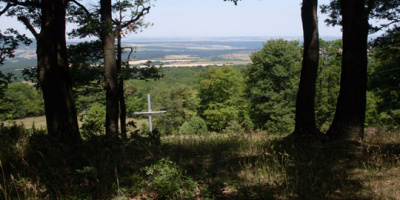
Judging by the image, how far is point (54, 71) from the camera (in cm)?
593

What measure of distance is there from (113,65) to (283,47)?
25.8 m

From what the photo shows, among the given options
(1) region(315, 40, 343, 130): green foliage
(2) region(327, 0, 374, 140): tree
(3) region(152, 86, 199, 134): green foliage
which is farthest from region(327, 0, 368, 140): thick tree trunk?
(3) region(152, 86, 199, 134): green foliage

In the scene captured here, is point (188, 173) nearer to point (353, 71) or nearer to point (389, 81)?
point (353, 71)

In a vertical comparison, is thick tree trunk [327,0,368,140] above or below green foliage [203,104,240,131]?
above

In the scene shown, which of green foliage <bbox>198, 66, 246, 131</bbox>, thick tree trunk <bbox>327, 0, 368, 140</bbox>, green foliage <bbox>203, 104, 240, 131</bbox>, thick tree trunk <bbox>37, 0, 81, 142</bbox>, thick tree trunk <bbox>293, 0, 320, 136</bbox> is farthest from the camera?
green foliage <bbox>198, 66, 246, 131</bbox>

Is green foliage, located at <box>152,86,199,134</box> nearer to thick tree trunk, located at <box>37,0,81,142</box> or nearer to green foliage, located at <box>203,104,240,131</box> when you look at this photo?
green foliage, located at <box>203,104,240,131</box>

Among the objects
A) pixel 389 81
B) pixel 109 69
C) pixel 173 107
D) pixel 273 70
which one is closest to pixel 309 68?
pixel 109 69

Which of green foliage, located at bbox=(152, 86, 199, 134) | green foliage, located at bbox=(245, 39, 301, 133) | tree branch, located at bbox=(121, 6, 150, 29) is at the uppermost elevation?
tree branch, located at bbox=(121, 6, 150, 29)

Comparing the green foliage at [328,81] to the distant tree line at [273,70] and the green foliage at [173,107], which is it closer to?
the distant tree line at [273,70]

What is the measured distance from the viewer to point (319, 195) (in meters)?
3.51

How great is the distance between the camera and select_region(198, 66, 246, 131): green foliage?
134 feet

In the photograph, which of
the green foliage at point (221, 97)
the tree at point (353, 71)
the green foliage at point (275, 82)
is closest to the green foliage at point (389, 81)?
the green foliage at point (275, 82)

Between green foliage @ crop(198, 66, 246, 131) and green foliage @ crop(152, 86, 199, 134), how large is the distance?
5220 mm

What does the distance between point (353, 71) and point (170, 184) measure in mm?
5163
